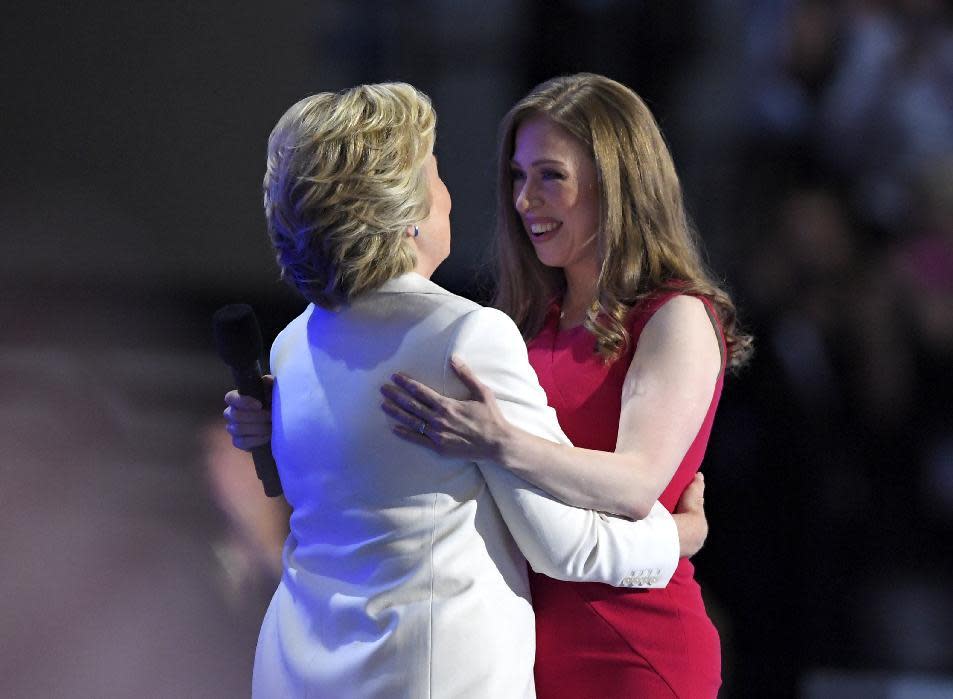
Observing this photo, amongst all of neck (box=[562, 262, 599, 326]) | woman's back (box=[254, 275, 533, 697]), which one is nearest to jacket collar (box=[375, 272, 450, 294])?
A: woman's back (box=[254, 275, 533, 697])

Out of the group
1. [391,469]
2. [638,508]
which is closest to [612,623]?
[638,508]

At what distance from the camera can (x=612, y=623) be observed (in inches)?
61.9

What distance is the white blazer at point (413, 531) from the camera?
1.30m

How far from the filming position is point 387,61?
9.28 ft

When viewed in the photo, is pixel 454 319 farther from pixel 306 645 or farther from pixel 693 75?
pixel 693 75

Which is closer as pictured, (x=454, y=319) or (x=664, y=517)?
(x=454, y=319)

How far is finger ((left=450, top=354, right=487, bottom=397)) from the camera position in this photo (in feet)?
4.27

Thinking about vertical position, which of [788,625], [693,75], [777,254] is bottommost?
[788,625]

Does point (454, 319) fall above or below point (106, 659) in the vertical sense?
above

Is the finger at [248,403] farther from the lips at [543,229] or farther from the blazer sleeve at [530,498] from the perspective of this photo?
the lips at [543,229]

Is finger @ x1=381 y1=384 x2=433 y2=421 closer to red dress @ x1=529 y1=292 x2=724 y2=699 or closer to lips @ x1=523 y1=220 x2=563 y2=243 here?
red dress @ x1=529 y1=292 x2=724 y2=699

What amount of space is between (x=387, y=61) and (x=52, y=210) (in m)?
0.89

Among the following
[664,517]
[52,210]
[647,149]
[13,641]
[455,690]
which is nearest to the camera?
[455,690]

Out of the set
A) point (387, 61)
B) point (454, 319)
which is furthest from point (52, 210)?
point (454, 319)
